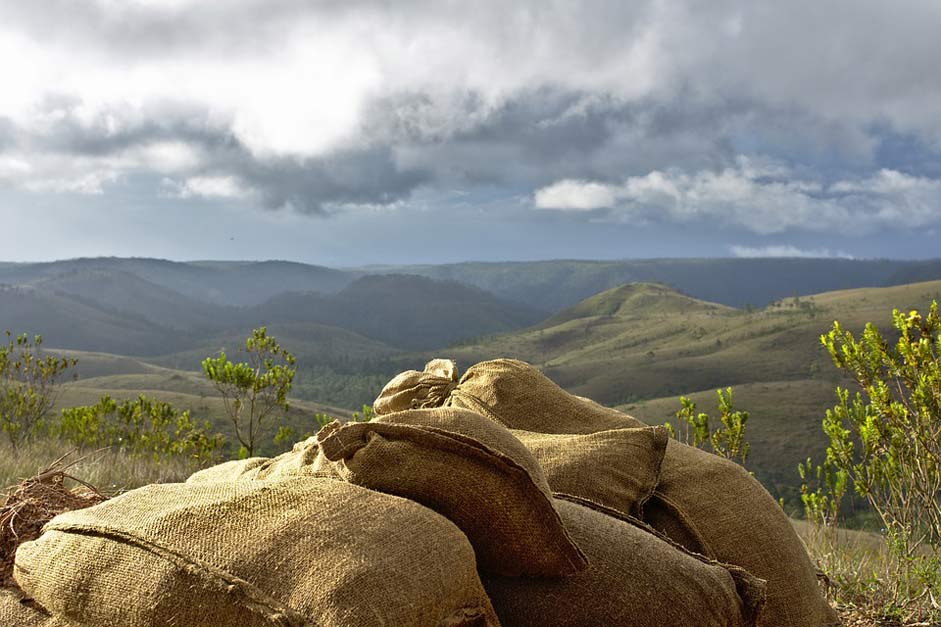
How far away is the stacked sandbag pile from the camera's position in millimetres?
1637

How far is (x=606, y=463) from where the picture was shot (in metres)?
2.81

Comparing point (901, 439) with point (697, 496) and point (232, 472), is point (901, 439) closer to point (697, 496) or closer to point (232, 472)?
point (697, 496)

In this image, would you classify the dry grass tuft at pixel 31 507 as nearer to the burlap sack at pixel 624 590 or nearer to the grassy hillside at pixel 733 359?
the burlap sack at pixel 624 590

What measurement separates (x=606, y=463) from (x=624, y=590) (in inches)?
28.8

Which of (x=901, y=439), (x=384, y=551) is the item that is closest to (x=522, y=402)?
(x=384, y=551)

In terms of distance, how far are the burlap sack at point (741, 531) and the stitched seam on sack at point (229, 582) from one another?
1687mm

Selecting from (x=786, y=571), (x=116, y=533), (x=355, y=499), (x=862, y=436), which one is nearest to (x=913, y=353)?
(x=862, y=436)

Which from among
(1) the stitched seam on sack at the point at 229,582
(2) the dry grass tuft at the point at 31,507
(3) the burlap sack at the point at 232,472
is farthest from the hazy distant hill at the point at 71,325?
(1) the stitched seam on sack at the point at 229,582

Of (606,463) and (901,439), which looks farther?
(901,439)

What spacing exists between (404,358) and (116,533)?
118 metres

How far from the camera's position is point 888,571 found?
4898 millimetres

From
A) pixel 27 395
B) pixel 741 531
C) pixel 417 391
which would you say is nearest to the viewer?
pixel 741 531

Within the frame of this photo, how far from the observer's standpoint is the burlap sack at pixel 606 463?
272 cm

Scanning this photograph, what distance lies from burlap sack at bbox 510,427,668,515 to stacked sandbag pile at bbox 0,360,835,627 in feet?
0.51
